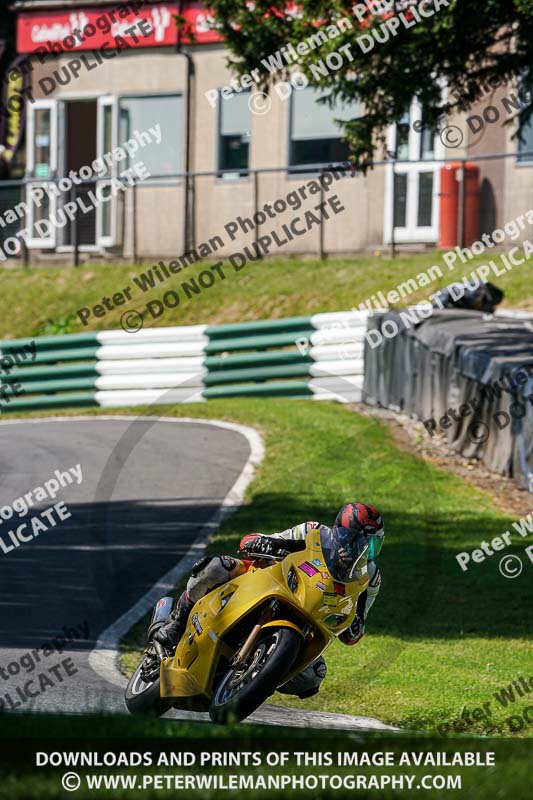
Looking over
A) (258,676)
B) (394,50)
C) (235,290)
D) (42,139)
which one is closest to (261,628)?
(258,676)

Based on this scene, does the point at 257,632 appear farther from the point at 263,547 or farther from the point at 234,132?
the point at 234,132

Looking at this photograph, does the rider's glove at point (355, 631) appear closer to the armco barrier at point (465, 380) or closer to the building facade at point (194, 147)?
the armco barrier at point (465, 380)

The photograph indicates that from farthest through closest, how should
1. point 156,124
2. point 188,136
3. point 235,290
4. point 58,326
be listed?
point 156,124
point 188,136
point 58,326
point 235,290

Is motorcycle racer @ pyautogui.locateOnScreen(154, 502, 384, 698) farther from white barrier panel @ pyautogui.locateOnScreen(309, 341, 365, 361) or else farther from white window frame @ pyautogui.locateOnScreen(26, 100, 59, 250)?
white window frame @ pyautogui.locateOnScreen(26, 100, 59, 250)

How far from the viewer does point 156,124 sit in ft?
92.2

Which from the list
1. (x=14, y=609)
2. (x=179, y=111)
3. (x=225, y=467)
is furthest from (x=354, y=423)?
(x=179, y=111)

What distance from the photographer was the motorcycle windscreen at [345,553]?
6.30 meters

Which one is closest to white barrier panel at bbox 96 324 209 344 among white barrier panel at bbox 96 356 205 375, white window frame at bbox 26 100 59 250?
white barrier panel at bbox 96 356 205 375

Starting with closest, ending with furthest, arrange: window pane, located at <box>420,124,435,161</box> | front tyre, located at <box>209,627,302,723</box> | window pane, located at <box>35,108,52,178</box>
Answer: front tyre, located at <box>209,627,302,723</box>, window pane, located at <box>420,124,435,161</box>, window pane, located at <box>35,108,52,178</box>

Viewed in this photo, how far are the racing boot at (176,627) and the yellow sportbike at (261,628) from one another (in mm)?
205

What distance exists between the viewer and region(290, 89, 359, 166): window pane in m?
25.7

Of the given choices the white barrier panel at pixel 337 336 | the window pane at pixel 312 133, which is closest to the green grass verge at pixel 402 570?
the white barrier panel at pixel 337 336

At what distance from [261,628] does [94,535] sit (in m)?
6.17

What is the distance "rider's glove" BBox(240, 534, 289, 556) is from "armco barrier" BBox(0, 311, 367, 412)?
38.9 ft
